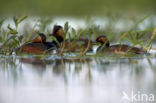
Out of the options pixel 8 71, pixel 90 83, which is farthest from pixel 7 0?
pixel 90 83

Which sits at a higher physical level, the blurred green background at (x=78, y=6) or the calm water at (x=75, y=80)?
the blurred green background at (x=78, y=6)

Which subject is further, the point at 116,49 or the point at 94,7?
the point at 94,7

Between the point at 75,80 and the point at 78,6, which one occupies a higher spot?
the point at 78,6

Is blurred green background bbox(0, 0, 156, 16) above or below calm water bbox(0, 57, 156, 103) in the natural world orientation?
above

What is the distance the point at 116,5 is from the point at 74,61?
947 centimetres

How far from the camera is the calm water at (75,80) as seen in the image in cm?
323

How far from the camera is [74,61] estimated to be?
582 centimetres

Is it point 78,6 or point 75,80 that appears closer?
point 75,80

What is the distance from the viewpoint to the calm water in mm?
3232

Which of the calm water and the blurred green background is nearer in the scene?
the calm water

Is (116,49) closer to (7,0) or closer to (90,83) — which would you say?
(90,83)

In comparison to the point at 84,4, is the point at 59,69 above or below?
below

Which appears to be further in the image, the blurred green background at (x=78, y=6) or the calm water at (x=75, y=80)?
the blurred green background at (x=78, y=6)

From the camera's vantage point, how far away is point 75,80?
158 inches
